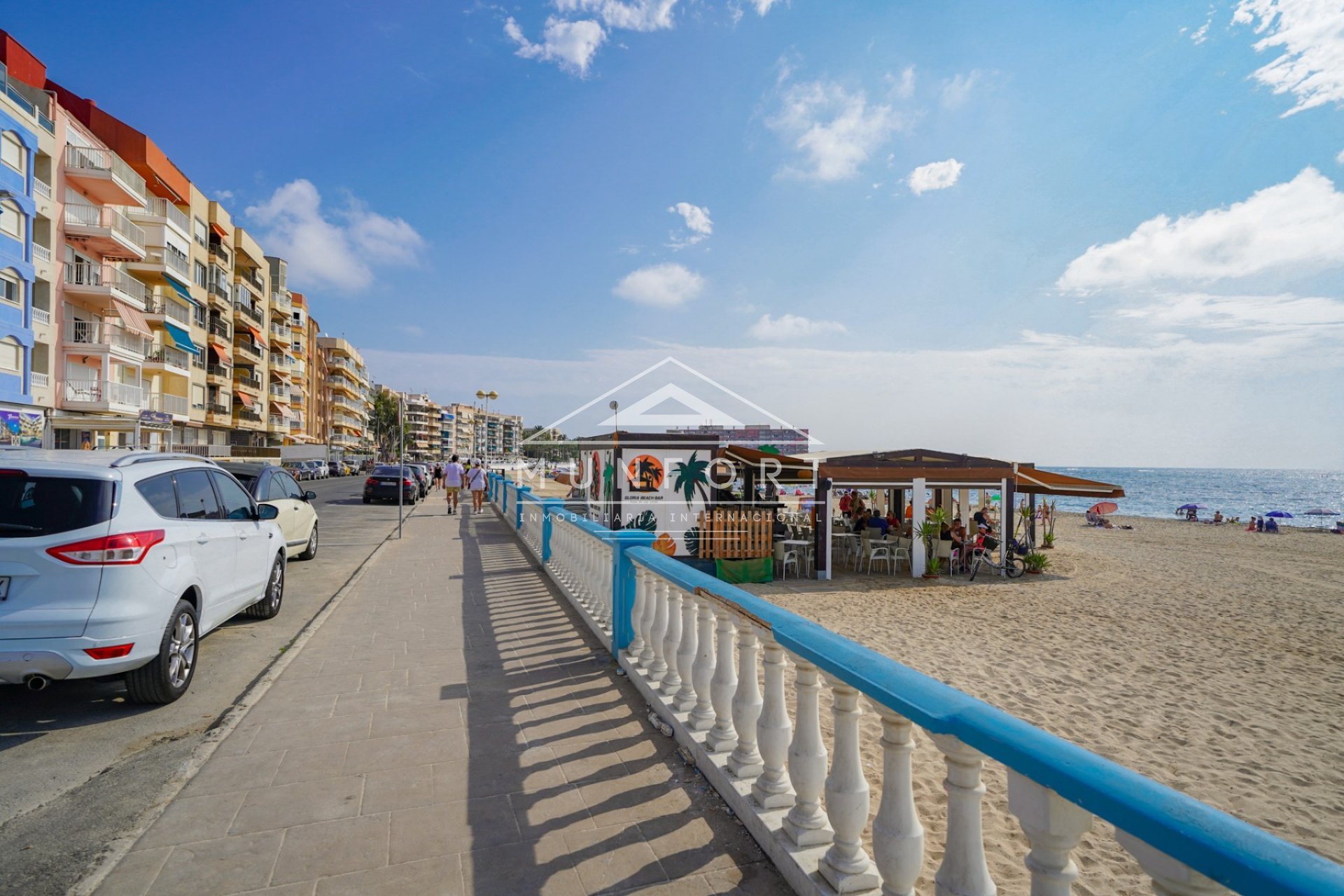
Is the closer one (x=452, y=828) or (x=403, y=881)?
(x=403, y=881)

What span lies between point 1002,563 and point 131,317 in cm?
3790

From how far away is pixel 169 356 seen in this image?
3700cm

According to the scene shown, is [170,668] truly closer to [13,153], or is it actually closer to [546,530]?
[546,530]

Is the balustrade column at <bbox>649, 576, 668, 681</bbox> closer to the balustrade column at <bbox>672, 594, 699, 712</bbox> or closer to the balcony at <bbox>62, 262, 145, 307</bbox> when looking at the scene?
the balustrade column at <bbox>672, 594, 699, 712</bbox>

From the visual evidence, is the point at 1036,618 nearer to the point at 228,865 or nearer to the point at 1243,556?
the point at 228,865

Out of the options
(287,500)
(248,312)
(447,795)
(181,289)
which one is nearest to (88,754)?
(447,795)

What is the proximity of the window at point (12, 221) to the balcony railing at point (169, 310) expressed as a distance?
10.5 m

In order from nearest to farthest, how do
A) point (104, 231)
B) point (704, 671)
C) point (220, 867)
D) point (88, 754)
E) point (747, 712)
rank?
point (220, 867) < point (747, 712) < point (704, 671) < point (88, 754) < point (104, 231)

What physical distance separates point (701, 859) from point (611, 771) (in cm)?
82

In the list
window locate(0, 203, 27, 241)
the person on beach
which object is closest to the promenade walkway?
the person on beach

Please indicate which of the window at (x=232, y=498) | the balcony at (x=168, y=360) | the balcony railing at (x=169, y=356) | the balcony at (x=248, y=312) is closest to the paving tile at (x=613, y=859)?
the window at (x=232, y=498)

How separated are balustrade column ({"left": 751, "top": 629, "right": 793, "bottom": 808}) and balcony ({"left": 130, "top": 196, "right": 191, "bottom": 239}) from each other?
41.1 metres

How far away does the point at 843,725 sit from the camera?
2.21 metres

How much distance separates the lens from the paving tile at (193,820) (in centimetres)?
275
